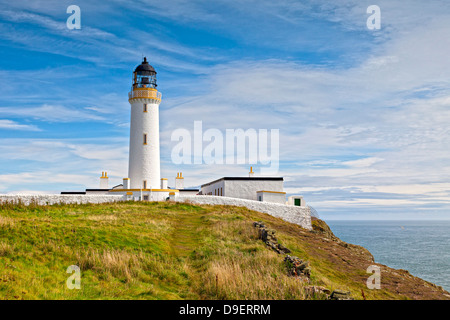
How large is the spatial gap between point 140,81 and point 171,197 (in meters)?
12.5

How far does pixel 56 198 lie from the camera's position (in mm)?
33250

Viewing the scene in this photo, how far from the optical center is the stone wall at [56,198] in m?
31.7

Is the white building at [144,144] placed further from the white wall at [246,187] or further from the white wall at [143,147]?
the white wall at [246,187]

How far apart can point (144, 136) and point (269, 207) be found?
48.8ft

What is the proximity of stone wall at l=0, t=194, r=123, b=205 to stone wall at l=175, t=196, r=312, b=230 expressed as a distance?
6.47 m

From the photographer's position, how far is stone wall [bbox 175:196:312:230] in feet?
123

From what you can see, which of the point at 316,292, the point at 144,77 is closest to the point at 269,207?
the point at 144,77

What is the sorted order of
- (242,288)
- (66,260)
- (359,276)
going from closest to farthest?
(242,288) → (66,260) → (359,276)

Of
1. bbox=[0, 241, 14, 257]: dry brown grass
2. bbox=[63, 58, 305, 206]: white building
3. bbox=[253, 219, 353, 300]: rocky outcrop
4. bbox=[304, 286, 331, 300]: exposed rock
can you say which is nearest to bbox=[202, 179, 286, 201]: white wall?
bbox=[63, 58, 305, 206]: white building

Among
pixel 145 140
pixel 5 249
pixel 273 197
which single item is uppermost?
pixel 145 140

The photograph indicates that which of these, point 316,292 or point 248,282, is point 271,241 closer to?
point 248,282

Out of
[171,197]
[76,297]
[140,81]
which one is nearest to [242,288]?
[76,297]
